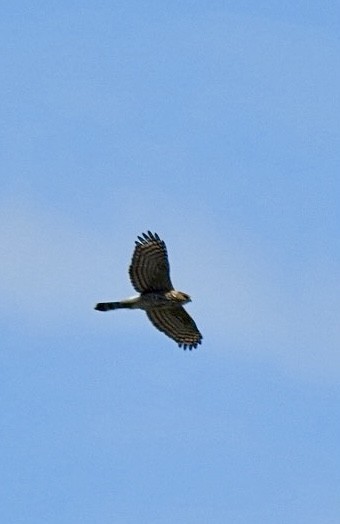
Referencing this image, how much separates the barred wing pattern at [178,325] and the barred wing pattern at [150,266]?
110 centimetres

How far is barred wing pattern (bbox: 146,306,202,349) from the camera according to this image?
46.8 meters

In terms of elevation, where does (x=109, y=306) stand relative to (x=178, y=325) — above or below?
below

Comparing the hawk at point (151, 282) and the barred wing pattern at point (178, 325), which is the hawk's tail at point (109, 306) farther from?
the barred wing pattern at point (178, 325)

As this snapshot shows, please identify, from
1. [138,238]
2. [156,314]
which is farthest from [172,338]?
[138,238]

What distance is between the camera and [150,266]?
4575cm

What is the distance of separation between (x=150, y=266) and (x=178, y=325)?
2.49 metres

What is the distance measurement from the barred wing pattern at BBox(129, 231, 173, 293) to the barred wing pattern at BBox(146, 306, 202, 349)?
1.10 meters

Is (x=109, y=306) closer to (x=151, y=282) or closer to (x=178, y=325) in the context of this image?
(x=151, y=282)

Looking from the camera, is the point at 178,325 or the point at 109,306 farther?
the point at 178,325

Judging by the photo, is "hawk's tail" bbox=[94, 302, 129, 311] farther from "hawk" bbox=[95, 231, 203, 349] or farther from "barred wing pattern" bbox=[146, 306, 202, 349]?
"barred wing pattern" bbox=[146, 306, 202, 349]

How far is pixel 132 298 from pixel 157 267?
4.09 ft

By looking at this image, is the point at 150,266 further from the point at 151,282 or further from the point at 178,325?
the point at 178,325

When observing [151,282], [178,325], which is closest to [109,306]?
[151,282]

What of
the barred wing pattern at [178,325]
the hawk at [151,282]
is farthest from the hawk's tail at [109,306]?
the barred wing pattern at [178,325]
